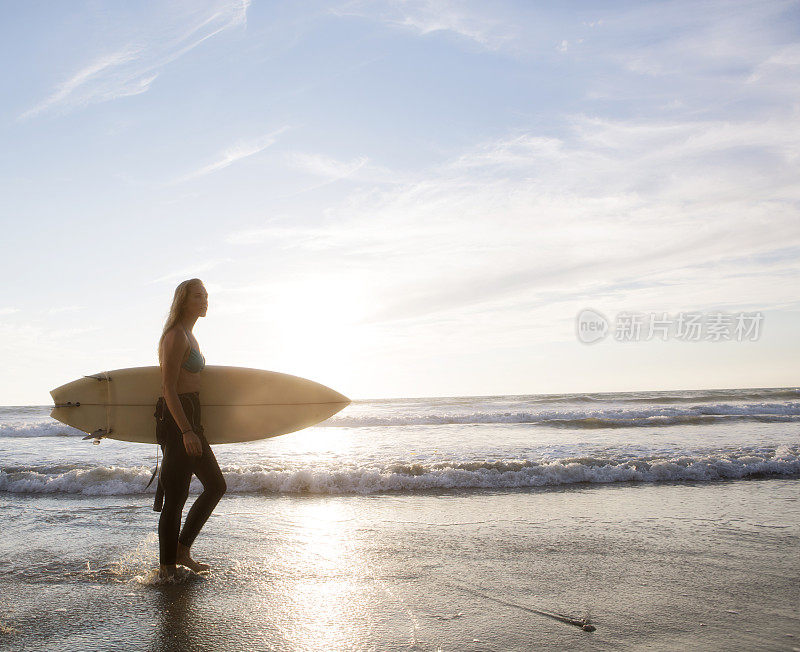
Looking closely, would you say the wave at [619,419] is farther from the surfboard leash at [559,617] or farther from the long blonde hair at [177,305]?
the long blonde hair at [177,305]

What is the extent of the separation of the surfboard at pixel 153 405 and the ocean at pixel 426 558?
34.1 inches

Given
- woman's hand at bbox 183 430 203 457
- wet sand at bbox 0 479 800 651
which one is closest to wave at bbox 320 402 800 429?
wet sand at bbox 0 479 800 651

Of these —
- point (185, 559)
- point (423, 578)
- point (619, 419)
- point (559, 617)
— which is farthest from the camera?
point (619, 419)

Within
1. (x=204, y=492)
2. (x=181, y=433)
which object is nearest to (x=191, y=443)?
(x=181, y=433)

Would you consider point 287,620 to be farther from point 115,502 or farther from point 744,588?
point 115,502

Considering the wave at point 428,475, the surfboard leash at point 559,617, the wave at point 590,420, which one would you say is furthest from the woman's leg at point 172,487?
the wave at point 590,420

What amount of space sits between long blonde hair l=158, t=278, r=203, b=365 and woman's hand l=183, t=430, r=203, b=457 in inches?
20.0

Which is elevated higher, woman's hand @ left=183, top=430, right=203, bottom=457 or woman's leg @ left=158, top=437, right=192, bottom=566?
woman's hand @ left=183, top=430, right=203, bottom=457

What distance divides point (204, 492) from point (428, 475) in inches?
151

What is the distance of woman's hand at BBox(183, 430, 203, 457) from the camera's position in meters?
3.31

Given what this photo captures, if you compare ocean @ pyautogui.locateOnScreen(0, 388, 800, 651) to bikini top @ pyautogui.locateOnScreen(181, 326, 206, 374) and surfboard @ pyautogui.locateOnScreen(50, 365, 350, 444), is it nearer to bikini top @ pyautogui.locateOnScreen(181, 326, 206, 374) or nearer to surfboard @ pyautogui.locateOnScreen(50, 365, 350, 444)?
surfboard @ pyautogui.locateOnScreen(50, 365, 350, 444)

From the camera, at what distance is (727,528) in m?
4.47

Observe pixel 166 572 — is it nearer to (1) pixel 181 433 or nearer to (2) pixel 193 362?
(1) pixel 181 433

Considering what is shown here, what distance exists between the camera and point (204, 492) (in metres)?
3.52
